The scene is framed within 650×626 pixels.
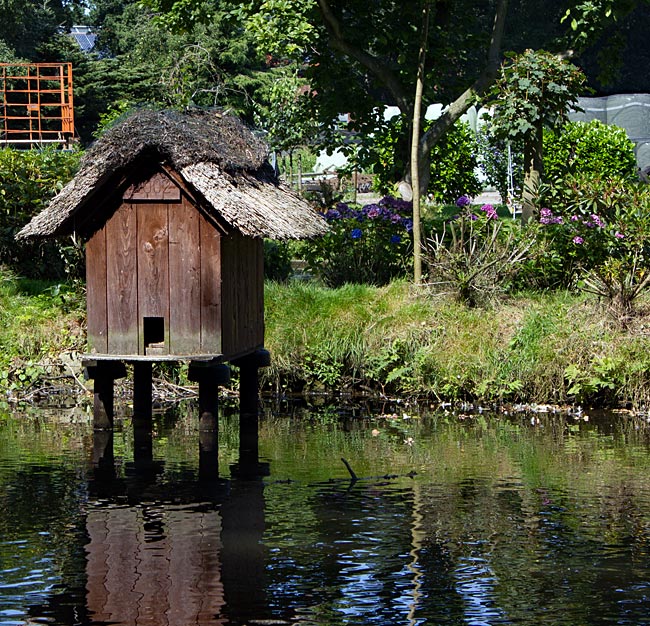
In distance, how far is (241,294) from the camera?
11.6 metres

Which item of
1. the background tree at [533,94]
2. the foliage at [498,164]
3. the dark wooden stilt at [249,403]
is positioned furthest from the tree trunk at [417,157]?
the foliage at [498,164]

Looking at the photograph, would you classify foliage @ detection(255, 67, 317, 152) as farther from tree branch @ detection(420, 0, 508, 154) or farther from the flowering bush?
the flowering bush

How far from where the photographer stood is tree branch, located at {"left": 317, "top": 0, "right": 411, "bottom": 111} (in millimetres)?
17641

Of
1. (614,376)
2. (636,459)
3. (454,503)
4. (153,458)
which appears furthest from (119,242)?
(614,376)

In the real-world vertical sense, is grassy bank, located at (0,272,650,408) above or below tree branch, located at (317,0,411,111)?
below

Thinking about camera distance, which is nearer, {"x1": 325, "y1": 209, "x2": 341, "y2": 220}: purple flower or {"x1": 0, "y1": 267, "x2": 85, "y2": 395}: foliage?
{"x1": 0, "y1": 267, "x2": 85, "y2": 395}: foliage

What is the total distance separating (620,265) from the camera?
15023 millimetres

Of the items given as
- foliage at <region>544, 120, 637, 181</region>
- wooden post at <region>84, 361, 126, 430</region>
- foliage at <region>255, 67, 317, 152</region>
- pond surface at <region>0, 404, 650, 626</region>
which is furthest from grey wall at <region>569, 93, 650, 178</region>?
wooden post at <region>84, 361, 126, 430</region>

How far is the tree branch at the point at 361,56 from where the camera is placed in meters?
17.6

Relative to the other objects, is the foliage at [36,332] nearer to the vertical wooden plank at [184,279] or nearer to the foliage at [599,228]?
the vertical wooden plank at [184,279]

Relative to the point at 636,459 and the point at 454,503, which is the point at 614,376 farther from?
the point at 454,503

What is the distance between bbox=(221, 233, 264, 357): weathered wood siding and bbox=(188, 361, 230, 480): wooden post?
0.21 metres

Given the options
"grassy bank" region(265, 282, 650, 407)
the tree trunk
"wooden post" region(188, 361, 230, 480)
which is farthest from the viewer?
the tree trunk

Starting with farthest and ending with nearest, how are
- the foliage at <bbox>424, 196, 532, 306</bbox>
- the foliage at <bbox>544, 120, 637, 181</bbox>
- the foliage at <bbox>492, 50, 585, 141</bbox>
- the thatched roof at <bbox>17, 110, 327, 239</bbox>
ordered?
the foliage at <bbox>544, 120, 637, 181</bbox> < the foliage at <bbox>492, 50, 585, 141</bbox> < the foliage at <bbox>424, 196, 532, 306</bbox> < the thatched roof at <bbox>17, 110, 327, 239</bbox>
